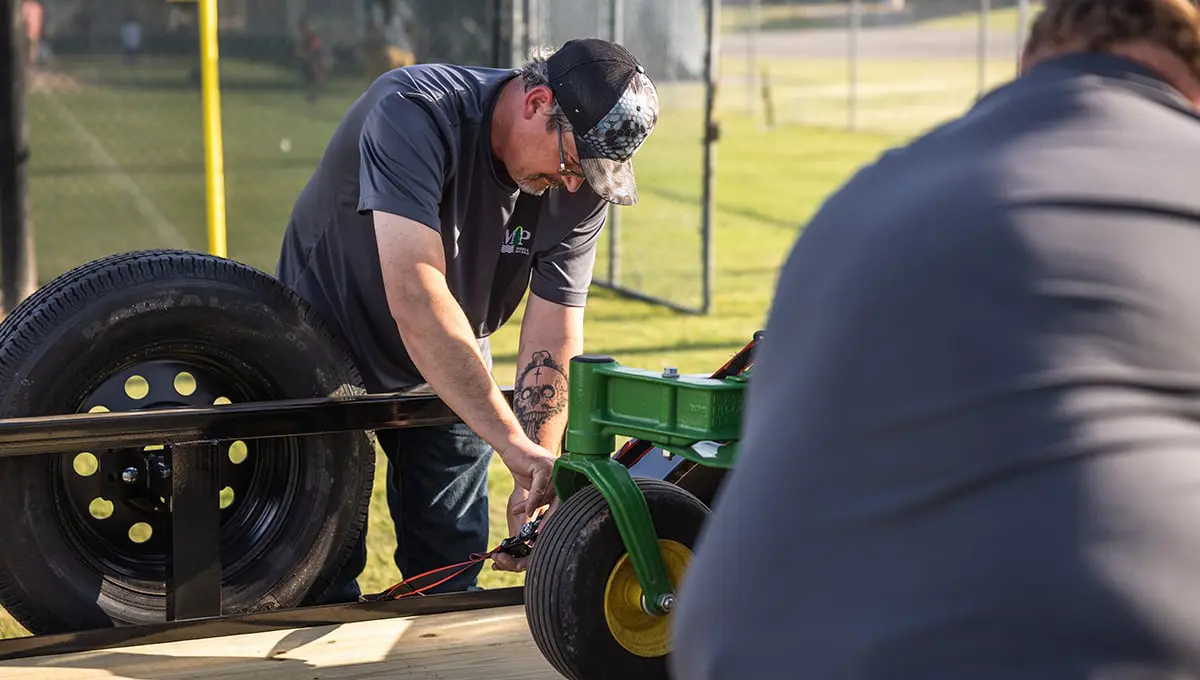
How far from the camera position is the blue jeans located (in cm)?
365

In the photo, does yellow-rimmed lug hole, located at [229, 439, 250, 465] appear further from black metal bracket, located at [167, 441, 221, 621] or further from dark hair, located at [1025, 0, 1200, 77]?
dark hair, located at [1025, 0, 1200, 77]

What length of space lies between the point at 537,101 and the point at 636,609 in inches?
44.1

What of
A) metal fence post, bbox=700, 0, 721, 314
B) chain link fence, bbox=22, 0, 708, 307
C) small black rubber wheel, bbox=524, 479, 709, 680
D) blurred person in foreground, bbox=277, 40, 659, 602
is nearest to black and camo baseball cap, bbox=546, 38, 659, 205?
blurred person in foreground, bbox=277, 40, 659, 602

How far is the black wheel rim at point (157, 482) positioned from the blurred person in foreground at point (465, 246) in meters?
0.32

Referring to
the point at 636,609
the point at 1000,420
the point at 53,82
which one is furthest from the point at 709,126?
the point at 1000,420

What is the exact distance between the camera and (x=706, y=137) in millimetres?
9375

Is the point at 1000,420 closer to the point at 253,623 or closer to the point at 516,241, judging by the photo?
the point at 253,623

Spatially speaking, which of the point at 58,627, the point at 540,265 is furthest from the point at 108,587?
the point at 540,265

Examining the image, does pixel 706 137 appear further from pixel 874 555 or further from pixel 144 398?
pixel 874 555

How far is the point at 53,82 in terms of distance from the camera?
31.9 ft

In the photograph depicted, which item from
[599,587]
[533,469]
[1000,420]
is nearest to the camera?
[1000,420]

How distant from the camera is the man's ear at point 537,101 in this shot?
10.2ft

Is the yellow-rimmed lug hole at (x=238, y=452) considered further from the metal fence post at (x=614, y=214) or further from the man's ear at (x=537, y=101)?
the metal fence post at (x=614, y=214)

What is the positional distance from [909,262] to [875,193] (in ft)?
0.30
